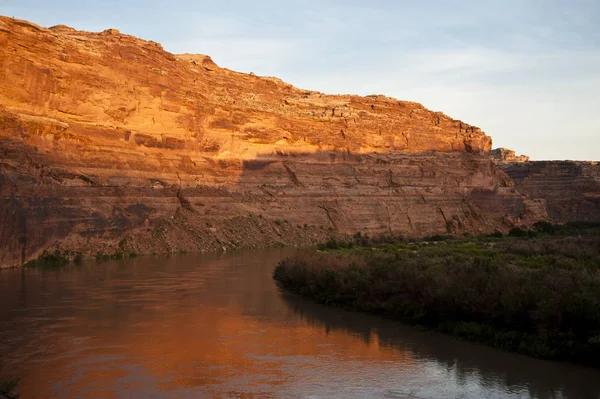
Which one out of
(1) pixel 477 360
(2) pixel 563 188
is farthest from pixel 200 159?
(2) pixel 563 188

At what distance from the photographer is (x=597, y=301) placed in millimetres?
9898

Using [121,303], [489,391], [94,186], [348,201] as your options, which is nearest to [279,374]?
[489,391]

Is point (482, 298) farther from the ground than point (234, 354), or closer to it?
farther from the ground

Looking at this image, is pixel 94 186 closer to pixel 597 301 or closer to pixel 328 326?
pixel 328 326

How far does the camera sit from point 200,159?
117ft

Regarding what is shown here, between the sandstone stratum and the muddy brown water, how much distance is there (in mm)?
9591

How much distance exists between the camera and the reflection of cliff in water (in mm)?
8797

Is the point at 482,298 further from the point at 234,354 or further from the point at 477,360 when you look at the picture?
the point at 234,354

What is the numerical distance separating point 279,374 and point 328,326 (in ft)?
13.4

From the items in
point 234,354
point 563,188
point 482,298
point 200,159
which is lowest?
point 234,354

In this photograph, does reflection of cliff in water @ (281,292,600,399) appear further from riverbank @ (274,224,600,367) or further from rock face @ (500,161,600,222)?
rock face @ (500,161,600,222)

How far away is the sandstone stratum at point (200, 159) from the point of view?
25.2 m

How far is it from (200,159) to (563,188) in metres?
50.3

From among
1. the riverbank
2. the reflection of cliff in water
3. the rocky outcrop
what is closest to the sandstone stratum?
the riverbank
